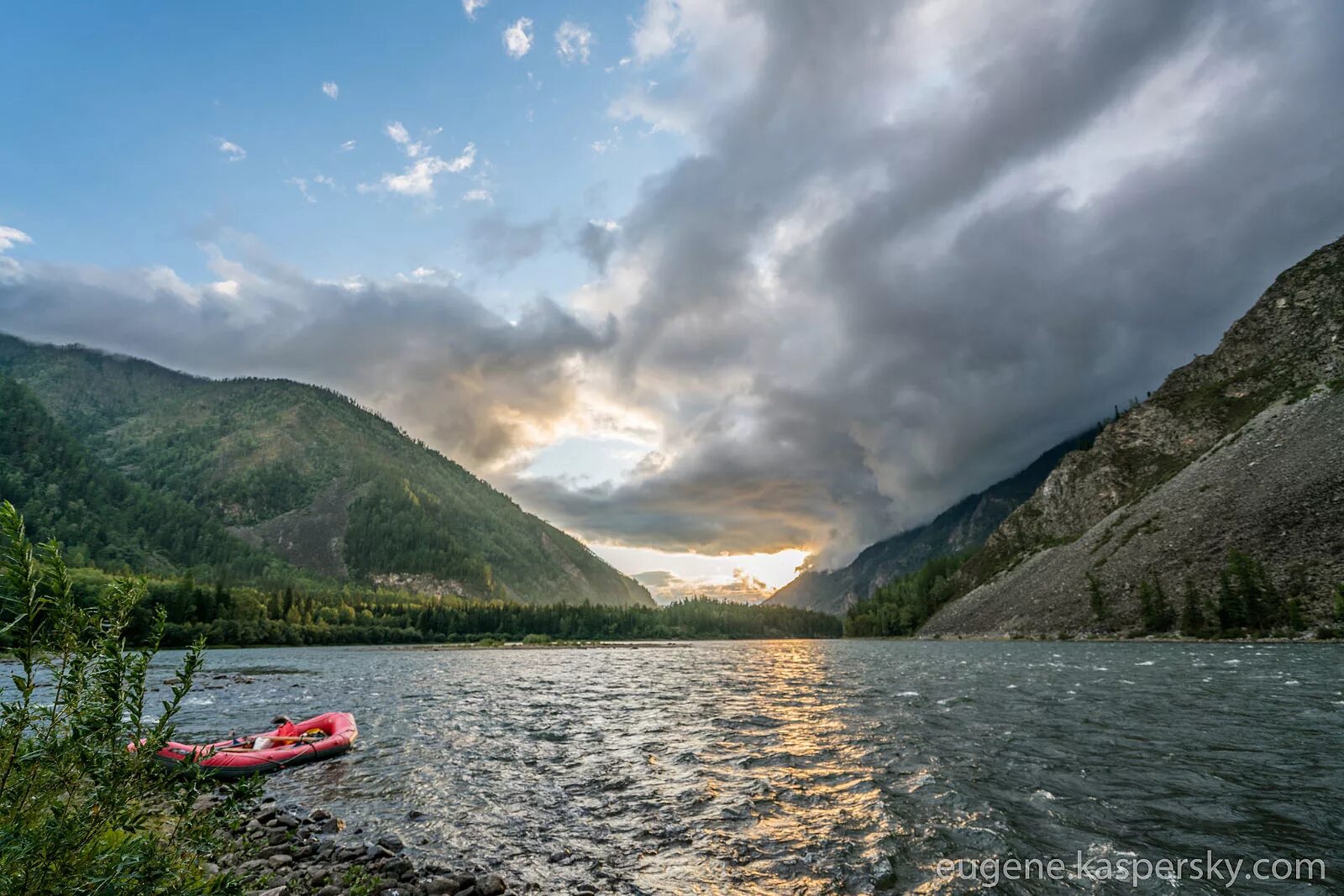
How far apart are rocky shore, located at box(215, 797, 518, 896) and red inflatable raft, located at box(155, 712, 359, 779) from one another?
9681mm

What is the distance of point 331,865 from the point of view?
16688 mm

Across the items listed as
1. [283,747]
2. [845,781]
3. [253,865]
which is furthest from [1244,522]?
[253,865]

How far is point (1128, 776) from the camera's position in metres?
22.5

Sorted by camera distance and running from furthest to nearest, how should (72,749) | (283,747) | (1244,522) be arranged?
(1244,522)
(283,747)
(72,749)

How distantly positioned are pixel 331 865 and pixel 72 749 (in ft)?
40.2

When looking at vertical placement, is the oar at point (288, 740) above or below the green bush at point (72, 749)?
below

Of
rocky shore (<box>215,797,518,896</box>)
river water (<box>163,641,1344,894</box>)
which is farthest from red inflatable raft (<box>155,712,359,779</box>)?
rocky shore (<box>215,797,518,896</box>)

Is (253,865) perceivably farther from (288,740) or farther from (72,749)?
(288,740)

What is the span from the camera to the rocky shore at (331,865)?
14648 millimetres

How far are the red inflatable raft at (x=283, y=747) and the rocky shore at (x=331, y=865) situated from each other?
968cm

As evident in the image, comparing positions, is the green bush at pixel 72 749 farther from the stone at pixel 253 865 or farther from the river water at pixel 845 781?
the river water at pixel 845 781

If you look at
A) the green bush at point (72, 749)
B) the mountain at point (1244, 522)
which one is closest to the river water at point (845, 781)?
the green bush at point (72, 749)

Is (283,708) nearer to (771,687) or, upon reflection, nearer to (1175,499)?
(771,687)

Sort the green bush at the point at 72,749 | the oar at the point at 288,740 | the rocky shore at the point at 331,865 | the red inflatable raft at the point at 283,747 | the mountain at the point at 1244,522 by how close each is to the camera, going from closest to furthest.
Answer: the green bush at the point at 72,749 → the rocky shore at the point at 331,865 → the red inflatable raft at the point at 283,747 → the oar at the point at 288,740 → the mountain at the point at 1244,522
